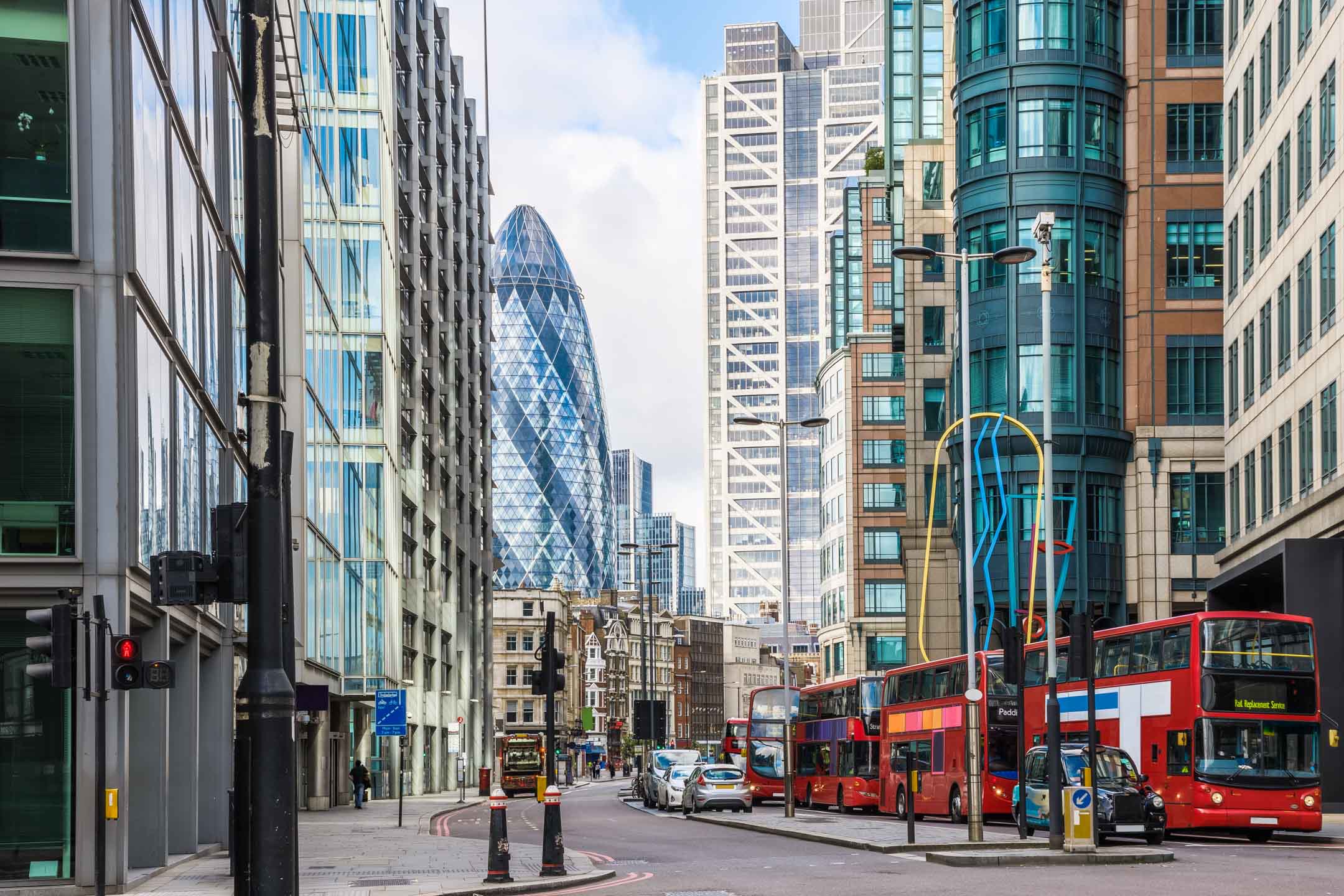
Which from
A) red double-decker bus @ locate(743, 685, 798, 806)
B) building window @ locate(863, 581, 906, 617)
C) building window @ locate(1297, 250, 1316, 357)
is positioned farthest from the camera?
building window @ locate(863, 581, 906, 617)

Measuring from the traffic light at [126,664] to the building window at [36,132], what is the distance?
5.62m

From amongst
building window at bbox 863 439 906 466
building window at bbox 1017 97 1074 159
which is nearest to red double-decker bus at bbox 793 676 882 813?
building window at bbox 1017 97 1074 159

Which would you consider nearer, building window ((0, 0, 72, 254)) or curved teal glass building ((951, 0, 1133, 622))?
building window ((0, 0, 72, 254))

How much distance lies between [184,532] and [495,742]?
95418 millimetres

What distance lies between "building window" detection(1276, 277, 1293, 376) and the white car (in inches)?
776

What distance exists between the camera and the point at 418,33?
85875mm

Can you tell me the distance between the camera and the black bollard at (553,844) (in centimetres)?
2136

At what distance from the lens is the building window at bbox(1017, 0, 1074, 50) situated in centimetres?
5947

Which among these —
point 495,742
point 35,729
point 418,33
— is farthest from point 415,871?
point 495,742

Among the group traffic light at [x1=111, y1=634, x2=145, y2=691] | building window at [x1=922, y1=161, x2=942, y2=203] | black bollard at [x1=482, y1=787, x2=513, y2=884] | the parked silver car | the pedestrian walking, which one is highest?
building window at [x1=922, y1=161, x2=942, y2=203]

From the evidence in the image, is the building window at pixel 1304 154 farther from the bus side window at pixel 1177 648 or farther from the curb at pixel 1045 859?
the curb at pixel 1045 859

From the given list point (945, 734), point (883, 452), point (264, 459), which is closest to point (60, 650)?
point (264, 459)

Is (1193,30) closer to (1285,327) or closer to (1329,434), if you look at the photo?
(1285,327)

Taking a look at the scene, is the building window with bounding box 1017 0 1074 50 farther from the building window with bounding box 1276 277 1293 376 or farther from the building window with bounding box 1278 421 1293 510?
the building window with bounding box 1278 421 1293 510
